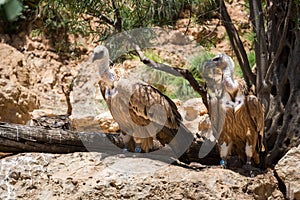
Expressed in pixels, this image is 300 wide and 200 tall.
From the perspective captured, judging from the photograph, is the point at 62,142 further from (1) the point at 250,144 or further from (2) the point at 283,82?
(2) the point at 283,82

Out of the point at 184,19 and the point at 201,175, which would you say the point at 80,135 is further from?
the point at 184,19

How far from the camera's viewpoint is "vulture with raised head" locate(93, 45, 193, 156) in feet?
17.6

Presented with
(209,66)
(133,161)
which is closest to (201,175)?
(133,161)

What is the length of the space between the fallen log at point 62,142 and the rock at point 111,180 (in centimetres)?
13

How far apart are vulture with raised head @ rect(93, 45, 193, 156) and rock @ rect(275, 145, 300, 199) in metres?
0.96

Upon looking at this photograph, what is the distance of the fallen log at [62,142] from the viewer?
543 cm

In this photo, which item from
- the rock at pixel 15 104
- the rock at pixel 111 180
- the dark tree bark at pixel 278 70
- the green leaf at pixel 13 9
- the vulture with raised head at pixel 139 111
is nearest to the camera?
the rock at pixel 111 180

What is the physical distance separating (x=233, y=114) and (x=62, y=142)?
5.26 feet

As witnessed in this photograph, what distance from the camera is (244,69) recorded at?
268 inches

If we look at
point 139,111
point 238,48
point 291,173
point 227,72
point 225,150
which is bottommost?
point 291,173

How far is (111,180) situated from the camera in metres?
5.11

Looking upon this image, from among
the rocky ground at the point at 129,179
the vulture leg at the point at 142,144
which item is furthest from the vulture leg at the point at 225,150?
the vulture leg at the point at 142,144

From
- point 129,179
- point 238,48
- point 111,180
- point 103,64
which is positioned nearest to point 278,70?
point 238,48

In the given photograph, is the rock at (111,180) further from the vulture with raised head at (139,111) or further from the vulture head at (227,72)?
the vulture head at (227,72)
